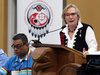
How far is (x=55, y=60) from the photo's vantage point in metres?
2.09

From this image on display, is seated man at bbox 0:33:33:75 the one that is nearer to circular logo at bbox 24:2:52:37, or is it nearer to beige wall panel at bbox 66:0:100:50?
beige wall panel at bbox 66:0:100:50

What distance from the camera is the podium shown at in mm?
1949

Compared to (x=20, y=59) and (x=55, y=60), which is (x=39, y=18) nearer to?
(x=20, y=59)

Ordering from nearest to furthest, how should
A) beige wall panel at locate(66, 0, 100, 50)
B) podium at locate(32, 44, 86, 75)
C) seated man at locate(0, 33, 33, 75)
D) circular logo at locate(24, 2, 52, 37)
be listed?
podium at locate(32, 44, 86, 75) < seated man at locate(0, 33, 33, 75) < beige wall panel at locate(66, 0, 100, 50) < circular logo at locate(24, 2, 52, 37)

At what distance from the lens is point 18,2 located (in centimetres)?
558

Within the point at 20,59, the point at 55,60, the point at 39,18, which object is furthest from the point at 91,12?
the point at 55,60

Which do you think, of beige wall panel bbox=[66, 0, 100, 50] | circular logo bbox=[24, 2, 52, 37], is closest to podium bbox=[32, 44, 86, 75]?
beige wall panel bbox=[66, 0, 100, 50]

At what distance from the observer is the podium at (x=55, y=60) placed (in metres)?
1.95

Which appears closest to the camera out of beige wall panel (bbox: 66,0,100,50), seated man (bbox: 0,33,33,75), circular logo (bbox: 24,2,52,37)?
seated man (bbox: 0,33,33,75)

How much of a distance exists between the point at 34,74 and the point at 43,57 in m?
0.29

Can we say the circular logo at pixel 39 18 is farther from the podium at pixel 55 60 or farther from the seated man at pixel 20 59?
the podium at pixel 55 60

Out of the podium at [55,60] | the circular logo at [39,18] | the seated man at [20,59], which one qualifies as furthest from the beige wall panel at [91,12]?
the podium at [55,60]

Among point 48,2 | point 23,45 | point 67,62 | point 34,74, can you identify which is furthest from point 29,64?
Answer: point 48,2

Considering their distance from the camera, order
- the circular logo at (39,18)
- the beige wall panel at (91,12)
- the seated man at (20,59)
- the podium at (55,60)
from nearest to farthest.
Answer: the podium at (55,60)
the seated man at (20,59)
the beige wall panel at (91,12)
the circular logo at (39,18)
